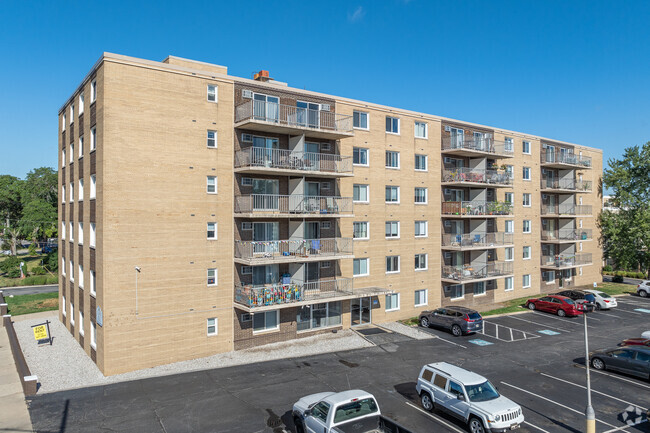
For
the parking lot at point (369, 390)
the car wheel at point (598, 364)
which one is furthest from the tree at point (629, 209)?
the car wheel at point (598, 364)

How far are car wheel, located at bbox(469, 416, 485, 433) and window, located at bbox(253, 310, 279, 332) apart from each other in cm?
1376

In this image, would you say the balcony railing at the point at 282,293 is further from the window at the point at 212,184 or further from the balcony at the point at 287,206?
the window at the point at 212,184

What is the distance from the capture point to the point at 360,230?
101ft

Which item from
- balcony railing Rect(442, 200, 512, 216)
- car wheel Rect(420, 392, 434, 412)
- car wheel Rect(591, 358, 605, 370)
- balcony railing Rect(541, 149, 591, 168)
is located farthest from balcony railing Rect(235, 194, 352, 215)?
balcony railing Rect(541, 149, 591, 168)

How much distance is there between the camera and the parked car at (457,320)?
28125 mm

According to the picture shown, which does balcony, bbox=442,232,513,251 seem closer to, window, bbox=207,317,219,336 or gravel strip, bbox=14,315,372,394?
gravel strip, bbox=14,315,372,394

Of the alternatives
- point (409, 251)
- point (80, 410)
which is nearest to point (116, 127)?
point (80, 410)

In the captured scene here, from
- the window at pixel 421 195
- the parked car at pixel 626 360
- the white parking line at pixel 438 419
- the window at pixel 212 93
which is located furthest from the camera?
the window at pixel 421 195

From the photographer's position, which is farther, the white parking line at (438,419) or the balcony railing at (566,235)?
the balcony railing at (566,235)

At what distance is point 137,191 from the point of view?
21750mm

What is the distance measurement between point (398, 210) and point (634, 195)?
3507 cm

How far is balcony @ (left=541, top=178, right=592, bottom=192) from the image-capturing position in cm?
4397

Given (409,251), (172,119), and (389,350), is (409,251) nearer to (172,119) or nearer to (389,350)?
(389,350)

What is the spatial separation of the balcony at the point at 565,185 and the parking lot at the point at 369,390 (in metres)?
20.8
